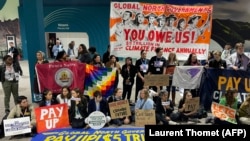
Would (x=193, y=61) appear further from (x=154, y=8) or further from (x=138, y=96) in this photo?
(x=138, y=96)

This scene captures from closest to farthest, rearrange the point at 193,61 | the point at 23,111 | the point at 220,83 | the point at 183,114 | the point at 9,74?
1. the point at 23,111
2. the point at 183,114
3. the point at 9,74
4. the point at 220,83
5. the point at 193,61

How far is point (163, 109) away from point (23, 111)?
3259 mm

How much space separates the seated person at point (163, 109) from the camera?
25.4 ft

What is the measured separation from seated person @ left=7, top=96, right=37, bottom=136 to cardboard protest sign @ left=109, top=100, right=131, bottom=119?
5.88ft

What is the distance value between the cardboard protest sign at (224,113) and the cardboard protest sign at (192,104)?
57 centimetres

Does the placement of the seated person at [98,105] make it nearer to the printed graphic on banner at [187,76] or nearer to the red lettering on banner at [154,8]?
→ the printed graphic on banner at [187,76]

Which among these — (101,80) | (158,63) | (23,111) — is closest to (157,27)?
(158,63)

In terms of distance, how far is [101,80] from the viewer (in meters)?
8.81

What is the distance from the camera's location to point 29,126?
23.7 feet

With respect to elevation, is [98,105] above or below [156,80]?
below

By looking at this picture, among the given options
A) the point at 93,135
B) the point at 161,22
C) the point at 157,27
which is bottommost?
the point at 93,135

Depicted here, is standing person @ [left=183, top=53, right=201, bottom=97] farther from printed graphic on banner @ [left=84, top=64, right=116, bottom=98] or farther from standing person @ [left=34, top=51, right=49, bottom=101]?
standing person @ [left=34, top=51, right=49, bottom=101]

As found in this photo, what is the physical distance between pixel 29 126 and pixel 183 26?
496 centimetres

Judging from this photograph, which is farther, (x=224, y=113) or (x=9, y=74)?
(x=9, y=74)
